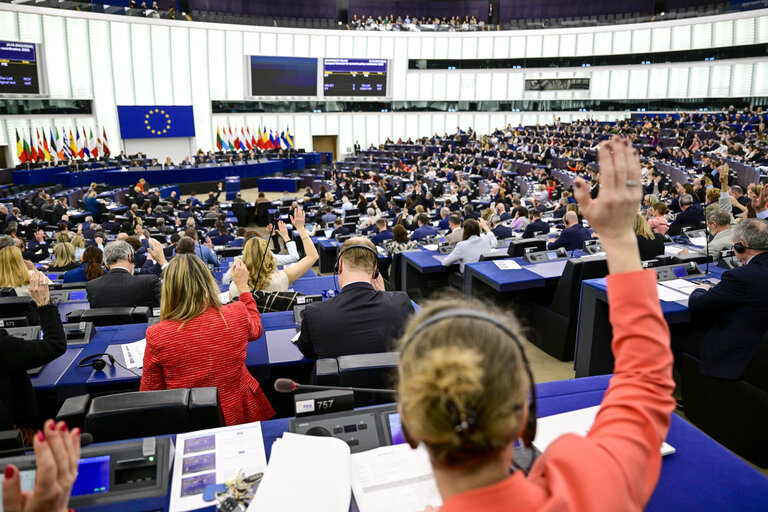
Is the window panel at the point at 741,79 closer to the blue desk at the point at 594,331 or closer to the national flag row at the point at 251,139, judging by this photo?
the national flag row at the point at 251,139

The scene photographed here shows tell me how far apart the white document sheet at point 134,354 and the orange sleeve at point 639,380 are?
2577 mm

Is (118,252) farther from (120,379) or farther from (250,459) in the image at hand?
(250,459)

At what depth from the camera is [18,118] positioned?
1895 cm

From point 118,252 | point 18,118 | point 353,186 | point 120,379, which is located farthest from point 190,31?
point 120,379

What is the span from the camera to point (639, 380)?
2.85ft

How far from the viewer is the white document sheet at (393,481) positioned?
139cm

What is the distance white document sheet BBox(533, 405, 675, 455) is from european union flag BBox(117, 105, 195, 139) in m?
24.5

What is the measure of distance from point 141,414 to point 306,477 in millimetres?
776

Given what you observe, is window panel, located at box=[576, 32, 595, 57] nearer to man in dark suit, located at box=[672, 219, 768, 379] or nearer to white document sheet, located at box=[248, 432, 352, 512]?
man in dark suit, located at box=[672, 219, 768, 379]

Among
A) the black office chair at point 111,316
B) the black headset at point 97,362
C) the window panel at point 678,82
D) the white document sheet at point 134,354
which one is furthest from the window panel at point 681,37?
the black headset at point 97,362

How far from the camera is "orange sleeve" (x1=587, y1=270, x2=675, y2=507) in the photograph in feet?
2.68

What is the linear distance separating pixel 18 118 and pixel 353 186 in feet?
43.6

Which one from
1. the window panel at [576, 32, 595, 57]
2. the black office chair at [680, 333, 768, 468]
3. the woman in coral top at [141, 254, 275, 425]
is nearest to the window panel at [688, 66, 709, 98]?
the window panel at [576, 32, 595, 57]

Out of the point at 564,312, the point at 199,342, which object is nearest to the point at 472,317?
the point at 199,342
